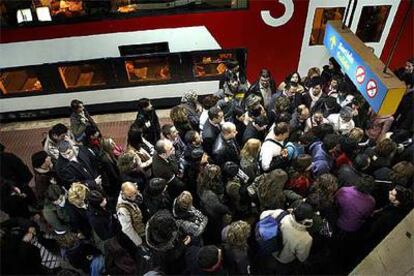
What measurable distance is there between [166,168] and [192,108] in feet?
4.70

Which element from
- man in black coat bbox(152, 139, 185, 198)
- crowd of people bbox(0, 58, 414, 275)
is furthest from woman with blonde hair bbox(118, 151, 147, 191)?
man in black coat bbox(152, 139, 185, 198)

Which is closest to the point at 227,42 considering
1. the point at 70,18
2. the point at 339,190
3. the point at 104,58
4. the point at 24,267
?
the point at 104,58

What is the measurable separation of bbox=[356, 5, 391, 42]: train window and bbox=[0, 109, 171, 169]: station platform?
4.40 meters

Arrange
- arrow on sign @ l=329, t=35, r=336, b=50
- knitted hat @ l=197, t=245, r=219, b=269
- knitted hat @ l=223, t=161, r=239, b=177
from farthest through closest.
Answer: arrow on sign @ l=329, t=35, r=336, b=50, knitted hat @ l=223, t=161, r=239, b=177, knitted hat @ l=197, t=245, r=219, b=269

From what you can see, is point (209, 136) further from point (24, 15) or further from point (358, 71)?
point (24, 15)

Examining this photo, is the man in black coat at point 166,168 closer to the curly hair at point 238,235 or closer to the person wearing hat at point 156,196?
the person wearing hat at point 156,196

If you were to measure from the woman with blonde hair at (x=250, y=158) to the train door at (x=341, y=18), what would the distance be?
13.0 ft

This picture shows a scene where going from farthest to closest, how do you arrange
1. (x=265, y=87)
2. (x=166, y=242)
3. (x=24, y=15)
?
(x=24, y=15)
(x=265, y=87)
(x=166, y=242)

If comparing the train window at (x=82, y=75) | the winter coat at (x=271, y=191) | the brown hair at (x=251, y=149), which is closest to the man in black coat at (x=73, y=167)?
the brown hair at (x=251, y=149)

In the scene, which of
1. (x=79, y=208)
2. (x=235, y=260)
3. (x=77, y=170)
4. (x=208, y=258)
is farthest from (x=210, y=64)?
(x=208, y=258)

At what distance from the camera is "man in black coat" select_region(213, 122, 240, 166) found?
4.21 meters

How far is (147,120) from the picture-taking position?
5027 millimetres

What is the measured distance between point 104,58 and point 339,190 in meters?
5.07

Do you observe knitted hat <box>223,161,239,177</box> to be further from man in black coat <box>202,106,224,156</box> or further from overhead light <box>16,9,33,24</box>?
overhead light <box>16,9,33,24</box>
